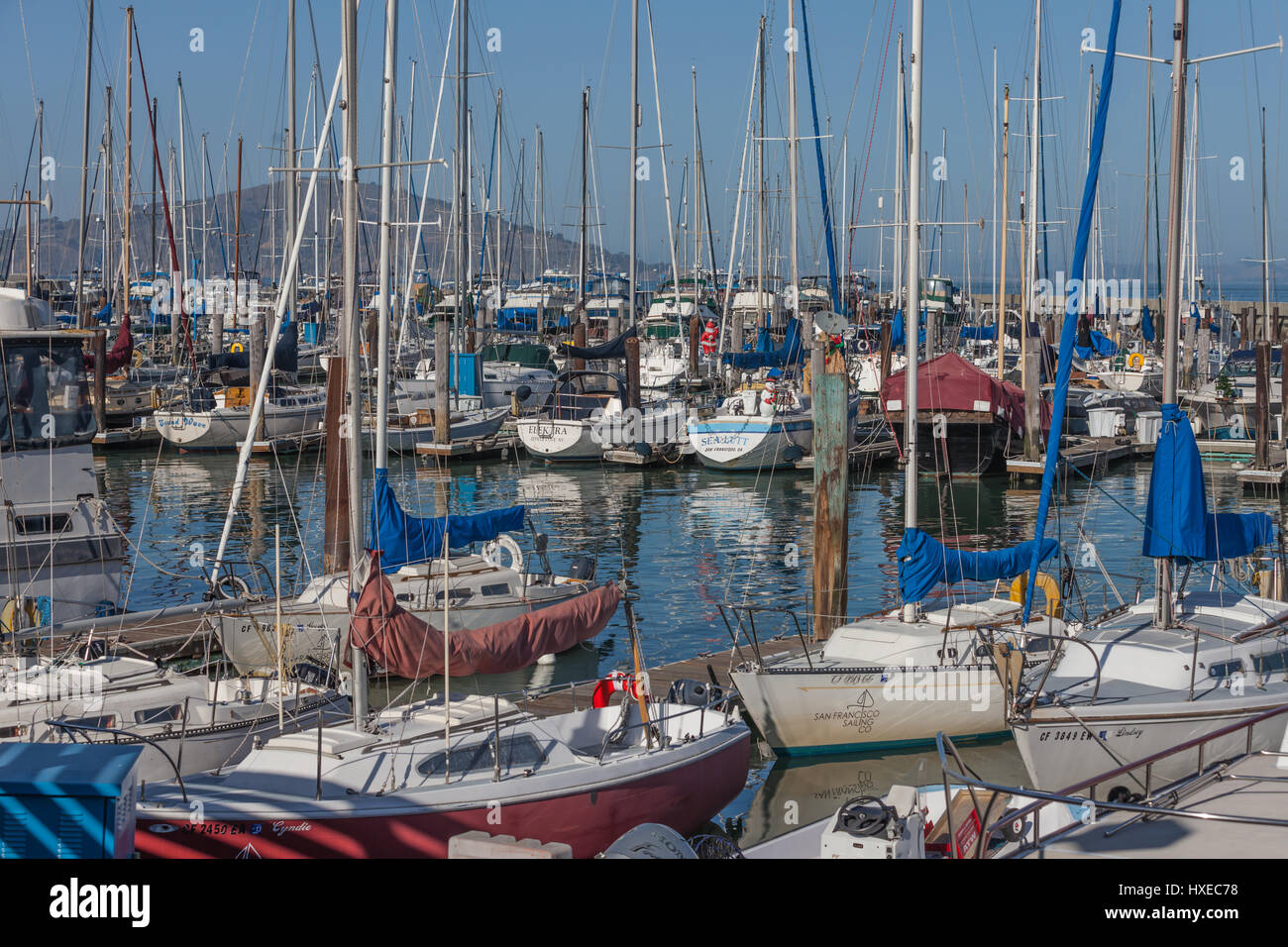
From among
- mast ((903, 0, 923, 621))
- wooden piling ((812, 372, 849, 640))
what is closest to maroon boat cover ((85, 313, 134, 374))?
wooden piling ((812, 372, 849, 640))

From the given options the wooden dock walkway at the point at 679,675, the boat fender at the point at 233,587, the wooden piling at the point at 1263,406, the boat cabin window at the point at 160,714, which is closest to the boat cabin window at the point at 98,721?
the boat cabin window at the point at 160,714

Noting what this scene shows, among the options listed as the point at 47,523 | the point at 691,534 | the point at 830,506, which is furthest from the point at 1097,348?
the point at 47,523

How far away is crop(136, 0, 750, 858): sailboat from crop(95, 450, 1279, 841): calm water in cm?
140

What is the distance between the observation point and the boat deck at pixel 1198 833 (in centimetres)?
938

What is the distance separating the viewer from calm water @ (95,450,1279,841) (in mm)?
16328

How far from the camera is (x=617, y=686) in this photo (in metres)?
15.4

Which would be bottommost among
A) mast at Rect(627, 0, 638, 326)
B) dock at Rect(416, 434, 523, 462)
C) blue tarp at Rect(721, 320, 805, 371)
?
dock at Rect(416, 434, 523, 462)

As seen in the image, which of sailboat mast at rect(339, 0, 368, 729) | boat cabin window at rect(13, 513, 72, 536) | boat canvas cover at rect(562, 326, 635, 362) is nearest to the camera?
sailboat mast at rect(339, 0, 368, 729)

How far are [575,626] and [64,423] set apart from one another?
7730 millimetres

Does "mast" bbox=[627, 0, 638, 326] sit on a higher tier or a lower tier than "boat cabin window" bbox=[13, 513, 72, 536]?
higher

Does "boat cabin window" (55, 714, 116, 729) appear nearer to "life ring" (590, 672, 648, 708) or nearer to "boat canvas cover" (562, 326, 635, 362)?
"life ring" (590, 672, 648, 708)

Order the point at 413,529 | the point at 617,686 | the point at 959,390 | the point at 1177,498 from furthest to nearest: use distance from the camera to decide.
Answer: the point at 959,390, the point at 413,529, the point at 1177,498, the point at 617,686

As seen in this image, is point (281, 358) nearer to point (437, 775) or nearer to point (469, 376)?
point (469, 376)

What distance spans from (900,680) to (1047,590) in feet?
11.9
